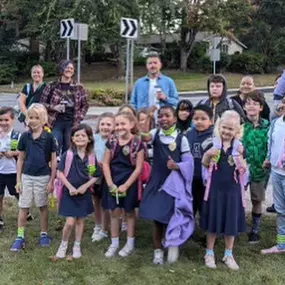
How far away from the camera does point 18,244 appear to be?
4.91m

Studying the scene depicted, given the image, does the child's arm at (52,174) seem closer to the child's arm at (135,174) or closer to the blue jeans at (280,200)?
the child's arm at (135,174)

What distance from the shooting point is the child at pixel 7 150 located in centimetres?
527

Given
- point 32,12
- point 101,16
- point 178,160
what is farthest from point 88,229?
point 32,12

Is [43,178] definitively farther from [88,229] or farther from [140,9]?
[140,9]

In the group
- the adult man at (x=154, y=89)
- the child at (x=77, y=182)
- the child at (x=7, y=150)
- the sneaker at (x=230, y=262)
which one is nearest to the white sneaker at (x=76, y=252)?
the child at (x=77, y=182)

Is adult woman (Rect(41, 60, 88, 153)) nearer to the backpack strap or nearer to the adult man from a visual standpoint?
the adult man

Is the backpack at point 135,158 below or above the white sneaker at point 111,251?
above

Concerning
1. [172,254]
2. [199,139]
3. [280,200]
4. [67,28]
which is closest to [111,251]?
[172,254]

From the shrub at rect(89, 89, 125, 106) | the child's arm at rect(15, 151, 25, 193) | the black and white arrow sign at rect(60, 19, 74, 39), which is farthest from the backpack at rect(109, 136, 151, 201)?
the shrub at rect(89, 89, 125, 106)

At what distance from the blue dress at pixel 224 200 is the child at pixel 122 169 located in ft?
2.36

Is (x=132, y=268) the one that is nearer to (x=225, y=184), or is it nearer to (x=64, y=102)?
(x=225, y=184)

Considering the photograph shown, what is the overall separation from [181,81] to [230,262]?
2853cm

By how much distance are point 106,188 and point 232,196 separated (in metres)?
1.20

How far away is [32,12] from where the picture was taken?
115 ft
